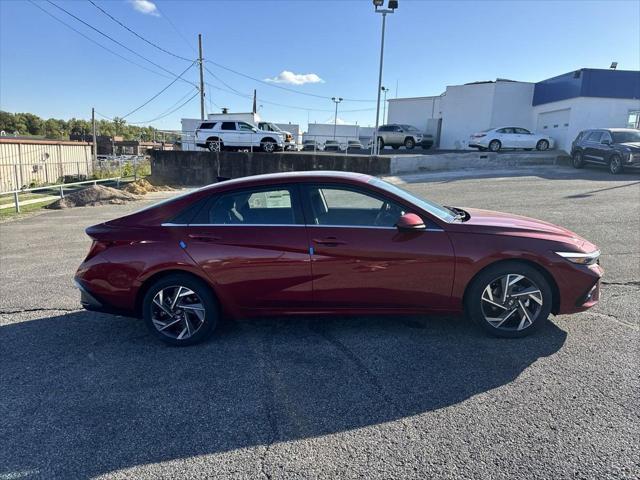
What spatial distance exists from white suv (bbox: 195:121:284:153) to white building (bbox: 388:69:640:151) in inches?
561

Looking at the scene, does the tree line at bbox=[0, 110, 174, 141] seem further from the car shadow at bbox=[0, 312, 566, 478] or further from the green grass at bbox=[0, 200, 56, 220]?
the car shadow at bbox=[0, 312, 566, 478]

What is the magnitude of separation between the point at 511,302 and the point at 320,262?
174 cm

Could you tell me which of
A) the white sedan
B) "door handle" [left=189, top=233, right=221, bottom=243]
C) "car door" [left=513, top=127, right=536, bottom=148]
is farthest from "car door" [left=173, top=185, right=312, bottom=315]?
"car door" [left=513, top=127, right=536, bottom=148]

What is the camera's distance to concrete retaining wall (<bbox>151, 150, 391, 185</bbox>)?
19.9m

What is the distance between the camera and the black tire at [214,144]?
22.9 meters

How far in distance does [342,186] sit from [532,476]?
8.35 ft

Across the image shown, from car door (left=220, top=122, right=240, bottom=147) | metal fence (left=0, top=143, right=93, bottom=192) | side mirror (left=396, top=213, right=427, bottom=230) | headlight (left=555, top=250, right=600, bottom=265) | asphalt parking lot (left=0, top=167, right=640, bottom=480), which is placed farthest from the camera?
metal fence (left=0, top=143, right=93, bottom=192)

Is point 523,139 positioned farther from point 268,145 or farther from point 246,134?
point 246,134

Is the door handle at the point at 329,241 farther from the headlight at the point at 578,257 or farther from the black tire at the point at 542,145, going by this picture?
the black tire at the point at 542,145

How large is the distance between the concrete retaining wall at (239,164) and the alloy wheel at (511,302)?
16.2 metres

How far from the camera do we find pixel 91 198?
14.4 m

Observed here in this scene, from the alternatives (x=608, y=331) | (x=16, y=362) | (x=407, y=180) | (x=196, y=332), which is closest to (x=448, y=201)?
(x=407, y=180)

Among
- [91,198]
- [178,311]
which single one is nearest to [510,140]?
[91,198]

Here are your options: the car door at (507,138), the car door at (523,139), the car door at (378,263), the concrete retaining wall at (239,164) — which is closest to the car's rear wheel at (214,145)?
the concrete retaining wall at (239,164)
